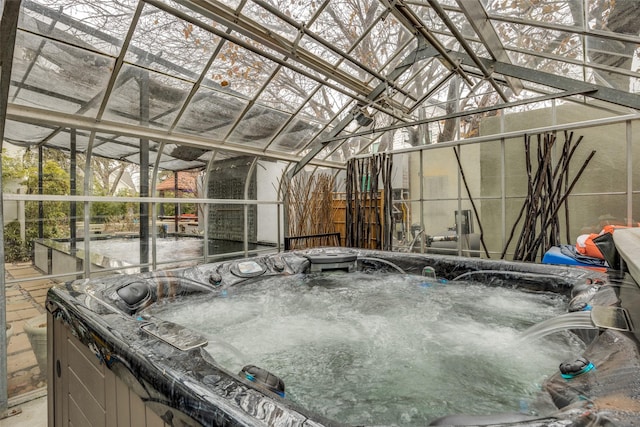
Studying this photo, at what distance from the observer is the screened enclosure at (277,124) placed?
230cm

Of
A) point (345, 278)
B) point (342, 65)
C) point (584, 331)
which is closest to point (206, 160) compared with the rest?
point (342, 65)

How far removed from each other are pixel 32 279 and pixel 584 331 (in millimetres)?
3474

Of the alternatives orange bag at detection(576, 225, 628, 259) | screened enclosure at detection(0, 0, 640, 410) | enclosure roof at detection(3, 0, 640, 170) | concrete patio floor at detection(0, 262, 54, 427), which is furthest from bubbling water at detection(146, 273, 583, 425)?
enclosure roof at detection(3, 0, 640, 170)

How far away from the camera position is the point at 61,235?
260cm

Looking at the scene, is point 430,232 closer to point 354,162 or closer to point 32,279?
point 354,162

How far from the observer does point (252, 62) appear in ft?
9.71

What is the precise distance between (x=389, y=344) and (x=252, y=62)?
2682 mm

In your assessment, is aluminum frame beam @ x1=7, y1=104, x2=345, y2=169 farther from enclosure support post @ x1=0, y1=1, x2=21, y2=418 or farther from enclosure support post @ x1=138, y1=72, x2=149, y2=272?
enclosure support post @ x1=0, y1=1, x2=21, y2=418

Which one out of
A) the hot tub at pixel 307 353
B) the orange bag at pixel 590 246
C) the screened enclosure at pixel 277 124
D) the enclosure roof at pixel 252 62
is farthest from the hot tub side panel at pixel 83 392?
the orange bag at pixel 590 246

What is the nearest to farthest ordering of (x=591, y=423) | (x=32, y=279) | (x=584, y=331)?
(x=591, y=423) → (x=584, y=331) → (x=32, y=279)

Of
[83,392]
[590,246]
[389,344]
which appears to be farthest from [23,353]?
[590,246]

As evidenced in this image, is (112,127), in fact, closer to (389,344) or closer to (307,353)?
(307,353)

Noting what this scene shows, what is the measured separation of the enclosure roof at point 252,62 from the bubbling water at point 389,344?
1780 mm

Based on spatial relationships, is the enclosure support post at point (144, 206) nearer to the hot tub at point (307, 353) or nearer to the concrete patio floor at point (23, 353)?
the concrete patio floor at point (23, 353)
